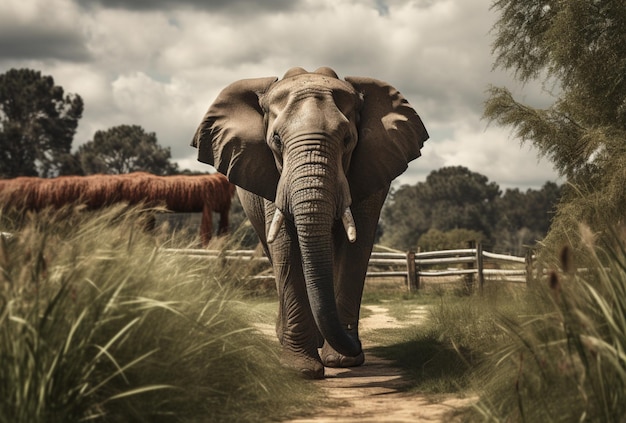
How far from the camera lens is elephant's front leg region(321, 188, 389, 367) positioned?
6773 millimetres

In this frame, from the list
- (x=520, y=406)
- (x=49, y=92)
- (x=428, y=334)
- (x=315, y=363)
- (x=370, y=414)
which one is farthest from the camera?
(x=49, y=92)

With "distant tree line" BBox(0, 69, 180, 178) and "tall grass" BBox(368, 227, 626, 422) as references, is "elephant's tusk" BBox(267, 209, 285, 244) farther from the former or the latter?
"distant tree line" BBox(0, 69, 180, 178)

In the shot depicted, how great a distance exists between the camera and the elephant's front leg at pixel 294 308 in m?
6.44

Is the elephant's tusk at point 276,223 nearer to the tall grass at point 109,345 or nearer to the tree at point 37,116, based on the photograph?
the tall grass at point 109,345

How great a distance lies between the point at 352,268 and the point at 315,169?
135cm

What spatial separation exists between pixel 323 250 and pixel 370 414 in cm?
133

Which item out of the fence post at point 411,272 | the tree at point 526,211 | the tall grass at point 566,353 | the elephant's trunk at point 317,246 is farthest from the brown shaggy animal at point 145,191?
the tree at point 526,211

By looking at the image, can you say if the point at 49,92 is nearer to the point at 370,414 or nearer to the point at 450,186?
the point at 450,186

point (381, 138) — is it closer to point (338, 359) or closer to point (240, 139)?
point (240, 139)

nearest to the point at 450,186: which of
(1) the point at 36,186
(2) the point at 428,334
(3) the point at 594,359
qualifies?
(1) the point at 36,186

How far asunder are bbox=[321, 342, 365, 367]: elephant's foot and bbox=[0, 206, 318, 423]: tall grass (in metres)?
1.80

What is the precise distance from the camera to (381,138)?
6.69m

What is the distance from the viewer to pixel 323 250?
18.7 feet

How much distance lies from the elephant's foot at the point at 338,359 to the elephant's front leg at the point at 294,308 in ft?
1.49
